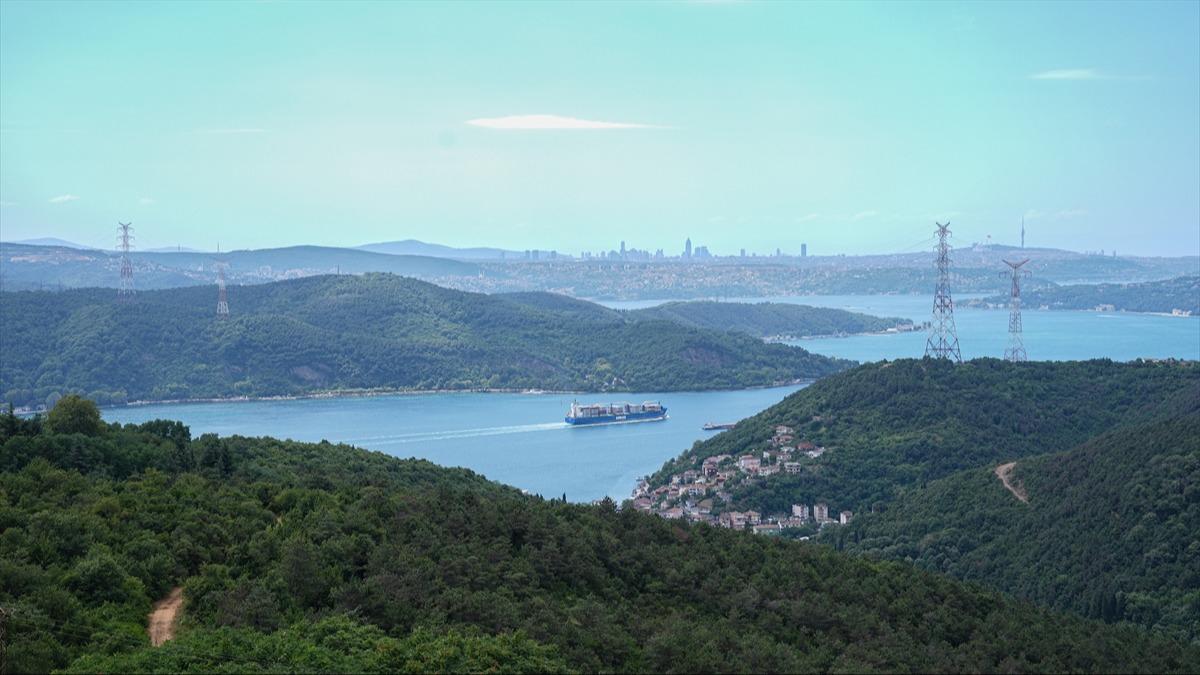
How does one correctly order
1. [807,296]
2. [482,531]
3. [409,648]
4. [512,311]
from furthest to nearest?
1. [807,296]
2. [512,311]
3. [482,531]
4. [409,648]

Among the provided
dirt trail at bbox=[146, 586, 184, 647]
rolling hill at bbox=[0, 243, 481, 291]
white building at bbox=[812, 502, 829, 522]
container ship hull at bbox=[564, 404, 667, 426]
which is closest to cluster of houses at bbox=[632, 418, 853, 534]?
white building at bbox=[812, 502, 829, 522]

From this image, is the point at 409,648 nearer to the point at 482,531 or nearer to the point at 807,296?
the point at 482,531

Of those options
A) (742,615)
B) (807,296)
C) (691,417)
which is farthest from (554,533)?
(807,296)

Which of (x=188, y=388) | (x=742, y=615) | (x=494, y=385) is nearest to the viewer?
(x=742, y=615)

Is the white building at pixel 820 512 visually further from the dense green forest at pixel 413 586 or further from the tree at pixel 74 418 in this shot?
the tree at pixel 74 418

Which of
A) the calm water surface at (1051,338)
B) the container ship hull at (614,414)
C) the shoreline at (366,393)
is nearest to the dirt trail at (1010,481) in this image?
the container ship hull at (614,414)

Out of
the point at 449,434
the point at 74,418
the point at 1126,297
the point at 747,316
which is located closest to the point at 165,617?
the point at 74,418

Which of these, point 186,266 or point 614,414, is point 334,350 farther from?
point 186,266
